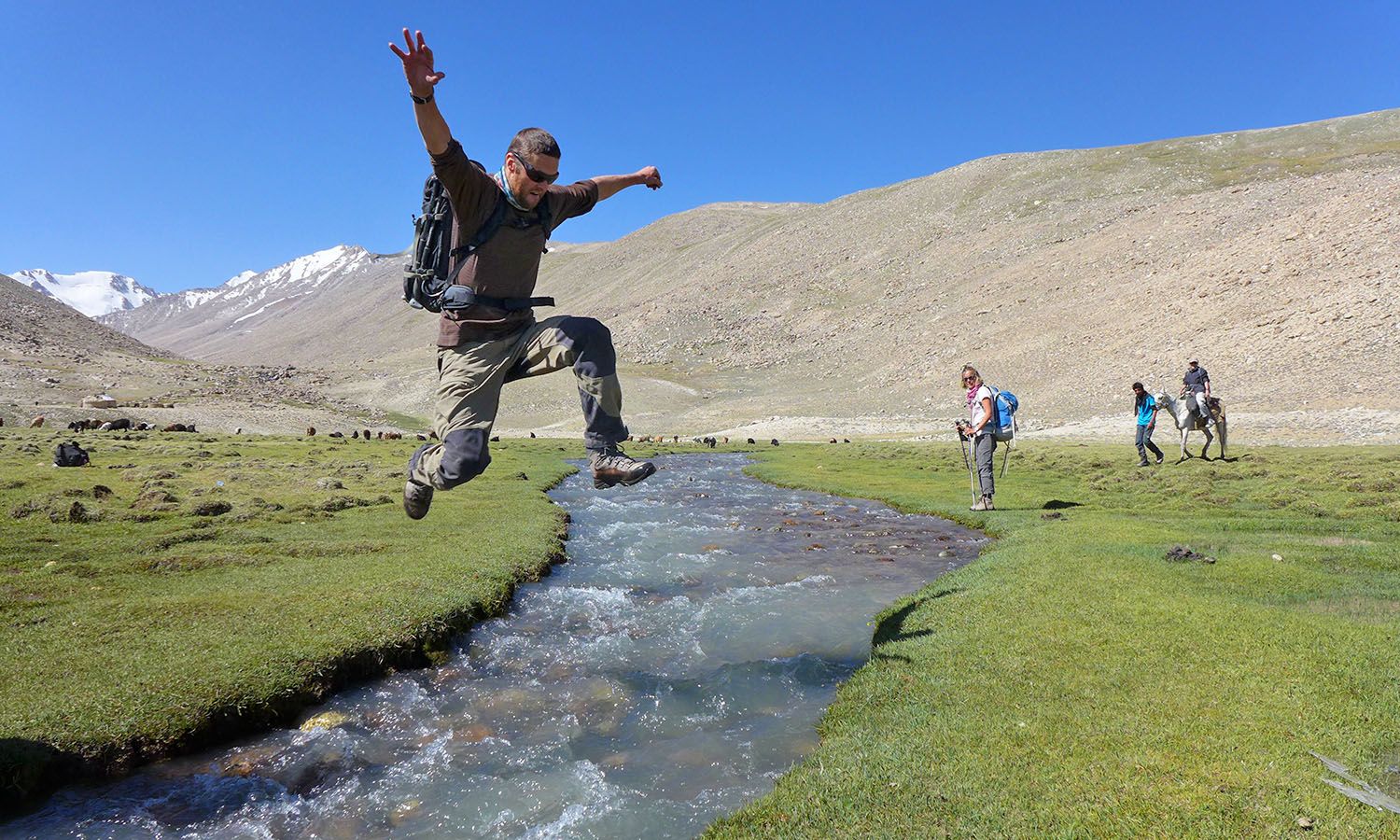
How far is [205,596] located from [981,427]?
764 inches

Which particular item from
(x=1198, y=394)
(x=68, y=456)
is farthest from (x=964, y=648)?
(x=68, y=456)

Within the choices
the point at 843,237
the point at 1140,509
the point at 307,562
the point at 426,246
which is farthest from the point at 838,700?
the point at 843,237

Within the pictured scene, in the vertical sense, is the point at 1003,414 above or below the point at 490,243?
below

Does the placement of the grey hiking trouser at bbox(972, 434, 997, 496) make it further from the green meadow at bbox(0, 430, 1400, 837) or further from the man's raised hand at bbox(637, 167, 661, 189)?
the man's raised hand at bbox(637, 167, 661, 189)

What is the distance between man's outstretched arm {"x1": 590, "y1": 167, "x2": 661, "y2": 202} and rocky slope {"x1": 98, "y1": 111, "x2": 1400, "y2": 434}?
5029 centimetres

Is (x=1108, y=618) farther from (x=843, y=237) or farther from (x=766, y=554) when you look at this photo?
(x=843, y=237)

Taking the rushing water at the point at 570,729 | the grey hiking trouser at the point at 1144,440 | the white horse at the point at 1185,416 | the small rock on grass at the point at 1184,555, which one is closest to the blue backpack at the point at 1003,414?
the rushing water at the point at 570,729

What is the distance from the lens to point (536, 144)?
7.18 meters

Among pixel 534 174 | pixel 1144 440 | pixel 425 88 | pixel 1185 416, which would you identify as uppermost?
pixel 425 88

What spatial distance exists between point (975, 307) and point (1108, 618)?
96.5 meters

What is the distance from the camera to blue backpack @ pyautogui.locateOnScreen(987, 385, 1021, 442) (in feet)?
71.3

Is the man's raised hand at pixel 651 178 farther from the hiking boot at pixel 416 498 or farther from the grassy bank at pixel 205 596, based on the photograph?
the grassy bank at pixel 205 596

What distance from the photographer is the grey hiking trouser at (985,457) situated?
2195cm

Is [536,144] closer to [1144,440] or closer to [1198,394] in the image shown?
[1144,440]
